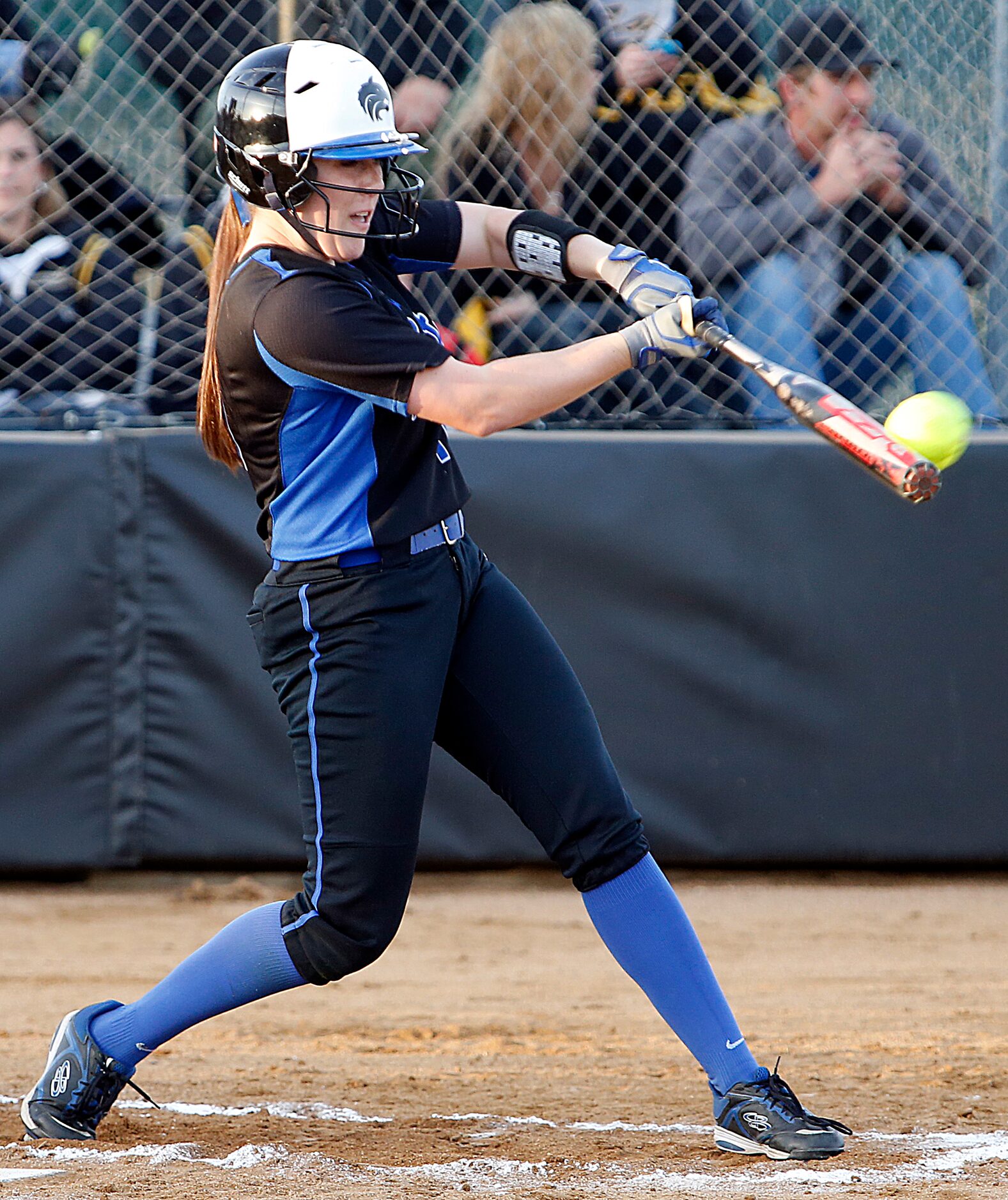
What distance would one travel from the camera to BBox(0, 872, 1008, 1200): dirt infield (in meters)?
2.49

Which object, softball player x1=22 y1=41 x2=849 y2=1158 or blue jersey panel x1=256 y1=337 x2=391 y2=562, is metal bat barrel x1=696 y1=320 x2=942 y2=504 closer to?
softball player x1=22 y1=41 x2=849 y2=1158

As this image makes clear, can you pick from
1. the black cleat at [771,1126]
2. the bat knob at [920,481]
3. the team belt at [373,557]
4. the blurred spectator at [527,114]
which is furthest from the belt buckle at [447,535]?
the blurred spectator at [527,114]

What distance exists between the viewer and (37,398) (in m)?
4.89

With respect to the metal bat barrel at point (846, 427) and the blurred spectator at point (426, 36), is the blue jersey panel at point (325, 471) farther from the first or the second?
the blurred spectator at point (426, 36)

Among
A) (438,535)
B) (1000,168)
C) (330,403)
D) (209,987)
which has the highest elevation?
(1000,168)

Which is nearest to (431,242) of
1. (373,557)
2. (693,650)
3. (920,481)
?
(373,557)

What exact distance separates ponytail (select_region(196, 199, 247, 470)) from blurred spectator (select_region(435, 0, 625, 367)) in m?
2.17

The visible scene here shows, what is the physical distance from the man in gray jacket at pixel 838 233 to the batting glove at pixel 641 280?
2064 mm

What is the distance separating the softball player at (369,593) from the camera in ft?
7.71

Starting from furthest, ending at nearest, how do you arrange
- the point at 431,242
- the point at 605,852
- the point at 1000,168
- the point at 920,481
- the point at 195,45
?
the point at 195,45 → the point at 1000,168 → the point at 431,242 → the point at 605,852 → the point at 920,481

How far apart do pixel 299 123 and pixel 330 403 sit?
0.42m

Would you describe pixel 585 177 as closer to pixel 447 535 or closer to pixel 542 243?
pixel 542 243

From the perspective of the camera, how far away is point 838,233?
4.67 metres

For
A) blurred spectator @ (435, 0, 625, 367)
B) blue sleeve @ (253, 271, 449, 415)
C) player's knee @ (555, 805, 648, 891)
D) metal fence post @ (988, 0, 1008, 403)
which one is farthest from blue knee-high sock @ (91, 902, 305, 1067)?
metal fence post @ (988, 0, 1008, 403)
